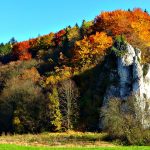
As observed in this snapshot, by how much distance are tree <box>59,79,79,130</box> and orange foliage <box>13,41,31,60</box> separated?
68.0 metres

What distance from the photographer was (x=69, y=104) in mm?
85000

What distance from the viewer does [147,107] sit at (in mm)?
55469

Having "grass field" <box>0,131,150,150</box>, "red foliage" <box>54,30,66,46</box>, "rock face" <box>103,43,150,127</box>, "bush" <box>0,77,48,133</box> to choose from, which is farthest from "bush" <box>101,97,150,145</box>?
"red foliage" <box>54,30,66,46</box>

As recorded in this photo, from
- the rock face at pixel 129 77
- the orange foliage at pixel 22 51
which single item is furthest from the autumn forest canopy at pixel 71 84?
the orange foliage at pixel 22 51

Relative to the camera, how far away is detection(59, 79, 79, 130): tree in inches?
3307

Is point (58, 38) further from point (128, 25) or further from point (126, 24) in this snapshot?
point (128, 25)

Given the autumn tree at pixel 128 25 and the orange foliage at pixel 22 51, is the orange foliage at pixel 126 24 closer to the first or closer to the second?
the autumn tree at pixel 128 25

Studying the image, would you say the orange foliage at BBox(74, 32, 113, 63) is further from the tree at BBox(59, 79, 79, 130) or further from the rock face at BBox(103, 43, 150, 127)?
the rock face at BBox(103, 43, 150, 127)

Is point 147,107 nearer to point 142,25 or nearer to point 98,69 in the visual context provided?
point 98,69

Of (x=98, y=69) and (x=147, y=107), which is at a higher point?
(x=98, y=69)

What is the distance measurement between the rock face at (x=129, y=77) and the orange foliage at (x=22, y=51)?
75.7m

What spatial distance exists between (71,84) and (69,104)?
574 cm

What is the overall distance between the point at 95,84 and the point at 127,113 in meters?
33.6

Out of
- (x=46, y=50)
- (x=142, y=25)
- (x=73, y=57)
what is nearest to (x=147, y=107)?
(x=73, y=57)
